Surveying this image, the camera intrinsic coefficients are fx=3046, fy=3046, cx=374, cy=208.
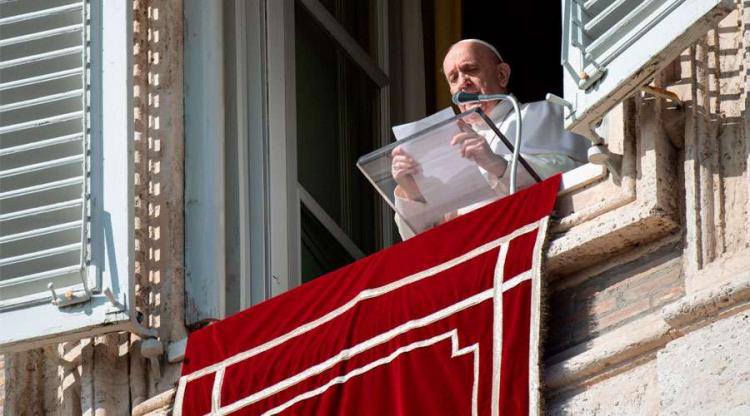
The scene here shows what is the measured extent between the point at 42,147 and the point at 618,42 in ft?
6.48

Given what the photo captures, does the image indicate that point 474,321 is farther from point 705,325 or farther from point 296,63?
point 296,63

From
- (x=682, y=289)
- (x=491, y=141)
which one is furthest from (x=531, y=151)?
(x=682, y=289)

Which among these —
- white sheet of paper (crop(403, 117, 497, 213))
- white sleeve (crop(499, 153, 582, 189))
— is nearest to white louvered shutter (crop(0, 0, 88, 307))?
white sheet of paper (crop(403, 117, 497, 213))

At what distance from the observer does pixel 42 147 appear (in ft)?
28.6

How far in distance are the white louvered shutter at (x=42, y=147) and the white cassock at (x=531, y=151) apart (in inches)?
37.4

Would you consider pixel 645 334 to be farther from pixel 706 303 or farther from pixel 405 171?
pixel 405 171

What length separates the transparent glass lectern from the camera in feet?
26.5

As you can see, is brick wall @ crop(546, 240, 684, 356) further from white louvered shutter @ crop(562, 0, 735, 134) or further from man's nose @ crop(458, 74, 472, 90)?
man's nose @ crop(458, 74, 472, 90)

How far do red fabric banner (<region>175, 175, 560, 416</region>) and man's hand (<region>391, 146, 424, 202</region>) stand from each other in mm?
208

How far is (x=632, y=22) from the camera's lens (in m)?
7.50

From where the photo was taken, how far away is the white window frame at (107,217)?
8.41 m

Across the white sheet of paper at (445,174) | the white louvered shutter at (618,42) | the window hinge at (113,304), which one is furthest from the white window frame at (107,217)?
the white louvered shutter at (618,42)

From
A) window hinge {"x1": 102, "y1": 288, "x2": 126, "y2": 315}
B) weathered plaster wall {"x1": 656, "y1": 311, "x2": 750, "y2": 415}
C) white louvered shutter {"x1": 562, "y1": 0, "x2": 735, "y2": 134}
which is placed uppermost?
white louvered shutter {"x1": 562, "y1": 0, "x2": 735, "y2": 134}

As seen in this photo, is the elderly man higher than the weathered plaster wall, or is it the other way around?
the elderly man
